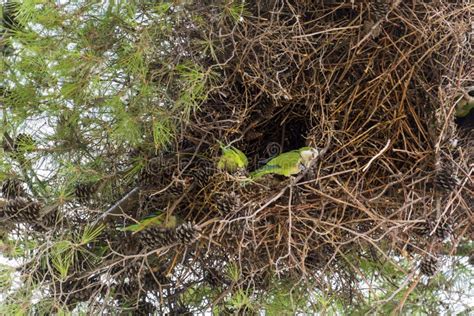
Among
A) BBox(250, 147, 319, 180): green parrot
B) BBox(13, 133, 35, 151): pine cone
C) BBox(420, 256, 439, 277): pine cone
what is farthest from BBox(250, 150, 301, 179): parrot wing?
BBox(13, 133, 35, 151): pine cone

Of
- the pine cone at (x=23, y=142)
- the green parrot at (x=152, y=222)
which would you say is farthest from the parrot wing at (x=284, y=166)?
the pine cone at (x=23, y=142)

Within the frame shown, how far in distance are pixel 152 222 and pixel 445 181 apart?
1.69 feet

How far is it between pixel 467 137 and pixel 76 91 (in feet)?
2.44

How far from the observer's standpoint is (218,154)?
115cm

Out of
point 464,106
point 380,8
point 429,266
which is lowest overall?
point 429,266

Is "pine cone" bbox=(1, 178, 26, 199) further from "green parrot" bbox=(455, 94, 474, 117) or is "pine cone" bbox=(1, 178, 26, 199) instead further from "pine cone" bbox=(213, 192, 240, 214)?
"green parrot" bbox=(455, 94, 474, 117)

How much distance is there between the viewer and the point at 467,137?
124 cm

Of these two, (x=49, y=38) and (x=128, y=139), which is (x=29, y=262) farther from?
(x=49, y=38)

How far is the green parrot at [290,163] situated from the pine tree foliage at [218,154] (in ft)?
0.07

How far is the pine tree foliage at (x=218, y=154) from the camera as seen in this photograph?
3.42 feet

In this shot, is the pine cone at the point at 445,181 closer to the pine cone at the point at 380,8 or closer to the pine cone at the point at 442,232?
the pine cone at the point at 442,232

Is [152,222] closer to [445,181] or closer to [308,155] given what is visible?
[308,155]

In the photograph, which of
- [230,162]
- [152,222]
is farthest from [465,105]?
[152,222]

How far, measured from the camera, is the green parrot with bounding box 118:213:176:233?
42.6 inches
